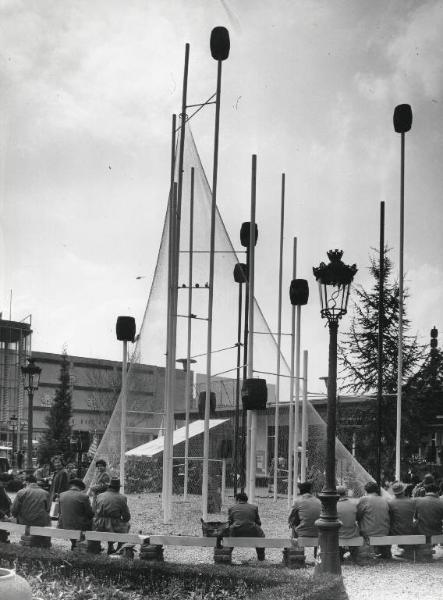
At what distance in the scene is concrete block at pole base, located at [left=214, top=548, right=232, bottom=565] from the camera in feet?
40.2

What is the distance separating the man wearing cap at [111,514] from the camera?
13117 millimetres

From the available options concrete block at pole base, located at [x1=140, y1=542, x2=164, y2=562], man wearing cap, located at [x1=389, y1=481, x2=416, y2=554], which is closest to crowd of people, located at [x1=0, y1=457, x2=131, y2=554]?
concrete block at pole base, located at [x1=140, y1=542, x2=164, y2=562]

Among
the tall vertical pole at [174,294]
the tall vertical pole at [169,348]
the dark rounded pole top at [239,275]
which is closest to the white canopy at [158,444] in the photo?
the tall vertical pole at [174,294]

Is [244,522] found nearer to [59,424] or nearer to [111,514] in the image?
[111,514]

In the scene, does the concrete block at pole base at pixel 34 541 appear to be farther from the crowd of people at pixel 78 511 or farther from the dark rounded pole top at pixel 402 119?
the dark rounded pole top at pixel 402 119

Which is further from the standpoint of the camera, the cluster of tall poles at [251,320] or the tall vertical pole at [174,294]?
the tall vertical pole at [174,294]

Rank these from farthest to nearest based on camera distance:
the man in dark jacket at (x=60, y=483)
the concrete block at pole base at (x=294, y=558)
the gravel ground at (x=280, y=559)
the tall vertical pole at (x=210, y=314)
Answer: the man in dark jacket at (x=60, y=483) < the tall vertical pole at (x=210, y=314) < the concrete block at pole base at (x=294, y=558) < the gravel ground at (x=280, y=559)

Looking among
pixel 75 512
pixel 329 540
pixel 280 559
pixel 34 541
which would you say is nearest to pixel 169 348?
pixel 75 512

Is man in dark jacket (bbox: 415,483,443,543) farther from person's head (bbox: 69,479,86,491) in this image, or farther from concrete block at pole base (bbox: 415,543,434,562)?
person's head (bbox: 69,479,86,491)

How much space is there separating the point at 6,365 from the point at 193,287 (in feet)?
248

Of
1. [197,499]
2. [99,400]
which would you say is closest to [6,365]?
[99,400]

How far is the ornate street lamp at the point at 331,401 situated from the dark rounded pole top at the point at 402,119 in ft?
29.3

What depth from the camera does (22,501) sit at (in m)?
13.5

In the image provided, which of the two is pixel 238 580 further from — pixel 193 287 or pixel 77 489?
pixel 193 287
